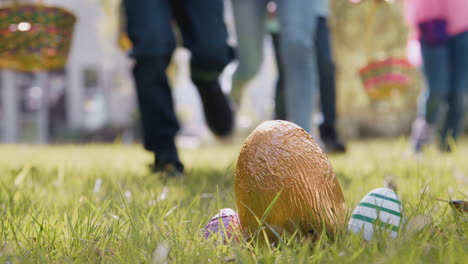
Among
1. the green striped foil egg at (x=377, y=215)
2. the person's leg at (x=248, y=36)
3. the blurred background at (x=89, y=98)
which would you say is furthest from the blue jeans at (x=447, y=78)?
the blurred background at (x=89, y=98)

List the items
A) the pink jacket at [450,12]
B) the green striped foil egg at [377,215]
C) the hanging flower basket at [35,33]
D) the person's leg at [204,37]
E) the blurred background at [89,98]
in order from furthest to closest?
1. the blurred background at [89,98]
2. the pink jacket at [450,12]
3. the hanging flower basket at [35,33]
4. the person's leg at [204,37]
5. the green striped foil egg at [377,215]

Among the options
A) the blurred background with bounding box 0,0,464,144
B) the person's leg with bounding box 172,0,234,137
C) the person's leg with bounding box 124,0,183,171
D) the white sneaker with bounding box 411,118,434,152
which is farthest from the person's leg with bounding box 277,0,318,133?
the blurred background with bounding box 0,0,464,144

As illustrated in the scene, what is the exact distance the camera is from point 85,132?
45.4 ft

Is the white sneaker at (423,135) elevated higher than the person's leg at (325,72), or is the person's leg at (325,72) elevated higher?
the person's leg at (325,72)

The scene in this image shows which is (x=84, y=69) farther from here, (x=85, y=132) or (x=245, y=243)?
(x=245, y=243)

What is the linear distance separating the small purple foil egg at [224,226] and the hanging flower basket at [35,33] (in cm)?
216

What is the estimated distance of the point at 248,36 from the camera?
3.32 metres

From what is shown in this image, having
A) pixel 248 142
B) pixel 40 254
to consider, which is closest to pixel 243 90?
pixel 248 142

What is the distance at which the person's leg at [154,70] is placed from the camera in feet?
7.22

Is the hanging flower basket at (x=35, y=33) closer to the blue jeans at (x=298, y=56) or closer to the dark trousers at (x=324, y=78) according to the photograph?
the blue jeans at (x=298, y=56)

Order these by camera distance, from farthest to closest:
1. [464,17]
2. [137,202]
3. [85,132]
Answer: [85,132], [464,17], [137,202]

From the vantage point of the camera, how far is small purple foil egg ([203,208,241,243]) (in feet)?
3.45

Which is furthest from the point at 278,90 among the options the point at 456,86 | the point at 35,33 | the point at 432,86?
the point at 35,33

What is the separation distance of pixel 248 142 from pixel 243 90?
2.47m
